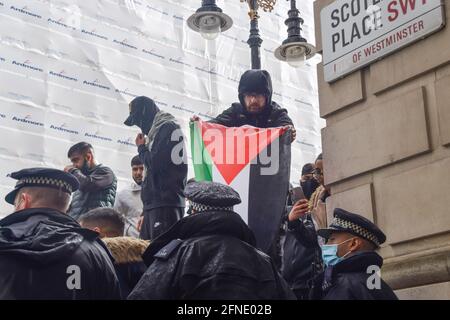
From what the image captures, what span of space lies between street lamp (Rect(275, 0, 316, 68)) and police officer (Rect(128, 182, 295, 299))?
409 inches

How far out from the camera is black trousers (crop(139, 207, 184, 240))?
8.91 meters

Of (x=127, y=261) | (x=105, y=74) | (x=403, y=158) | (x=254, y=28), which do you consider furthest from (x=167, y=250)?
(x=105, y=74)

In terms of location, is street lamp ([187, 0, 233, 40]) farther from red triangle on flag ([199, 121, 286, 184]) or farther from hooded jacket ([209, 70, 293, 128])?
red triangle on flag ([199, 121, 286, 184])

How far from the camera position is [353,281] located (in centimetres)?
520

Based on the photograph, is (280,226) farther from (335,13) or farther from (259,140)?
(335,13)

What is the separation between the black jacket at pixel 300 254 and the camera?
7.14m

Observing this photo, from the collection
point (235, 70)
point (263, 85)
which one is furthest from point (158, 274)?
point (235, 70)

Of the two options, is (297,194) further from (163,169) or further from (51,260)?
(51,260)

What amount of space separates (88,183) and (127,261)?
4.63m

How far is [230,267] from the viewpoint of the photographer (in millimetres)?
4785

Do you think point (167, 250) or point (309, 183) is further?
point (309, 183)

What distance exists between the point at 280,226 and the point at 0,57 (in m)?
7.47

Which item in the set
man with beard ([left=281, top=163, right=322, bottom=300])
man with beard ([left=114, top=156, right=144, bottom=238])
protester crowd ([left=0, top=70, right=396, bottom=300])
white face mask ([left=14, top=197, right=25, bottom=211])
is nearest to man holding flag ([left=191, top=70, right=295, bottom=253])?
man with beard ([left=281, top=163, right=322, bottom=300])

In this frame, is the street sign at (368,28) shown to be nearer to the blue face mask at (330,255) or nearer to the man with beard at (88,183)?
the blue face mask at (330,255)
